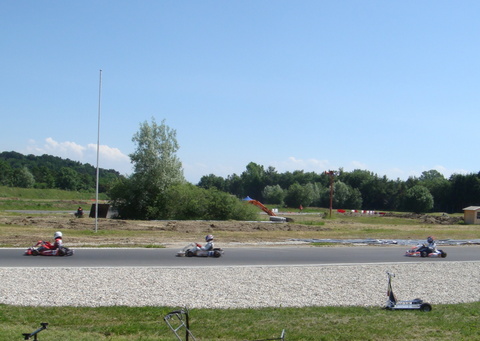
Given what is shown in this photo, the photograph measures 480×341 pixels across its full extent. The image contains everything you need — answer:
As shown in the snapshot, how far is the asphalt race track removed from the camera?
1833 centimetres

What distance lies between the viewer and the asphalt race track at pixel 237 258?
18331 mm

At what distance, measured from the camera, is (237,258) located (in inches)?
834

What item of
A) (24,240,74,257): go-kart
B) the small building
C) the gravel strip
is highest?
the small building

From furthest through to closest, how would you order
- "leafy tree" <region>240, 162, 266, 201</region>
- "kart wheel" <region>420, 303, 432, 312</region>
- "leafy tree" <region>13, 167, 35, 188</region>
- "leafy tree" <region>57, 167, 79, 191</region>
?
"leafy tree" <region>240, 162, 266, 201</region> < "leafy tree" <region>57, 167, 79, 191</region> < "leafy tree" <region>13, 167, 35, 188</region> < "kart wheel" <region>420, 303, 432, 312</region>

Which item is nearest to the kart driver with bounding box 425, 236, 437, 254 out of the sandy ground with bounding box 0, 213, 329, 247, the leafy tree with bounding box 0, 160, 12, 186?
the sandy ground with bounding box 0, 213, 329, 247

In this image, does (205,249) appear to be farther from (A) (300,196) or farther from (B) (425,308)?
(A) (300,196)

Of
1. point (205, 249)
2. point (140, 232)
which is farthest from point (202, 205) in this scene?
point (205, 249)

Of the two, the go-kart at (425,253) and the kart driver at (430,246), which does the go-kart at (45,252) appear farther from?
the kart driver at (430,246)

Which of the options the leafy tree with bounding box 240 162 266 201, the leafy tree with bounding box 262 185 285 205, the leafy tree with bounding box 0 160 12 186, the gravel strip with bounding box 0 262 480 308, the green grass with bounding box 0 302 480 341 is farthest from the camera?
the leafy tree with bounding box 240 162 266 201

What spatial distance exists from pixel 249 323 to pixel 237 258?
37.3 ft

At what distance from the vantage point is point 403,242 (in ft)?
102

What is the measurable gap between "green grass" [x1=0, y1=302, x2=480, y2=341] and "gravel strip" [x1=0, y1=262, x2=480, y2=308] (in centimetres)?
88

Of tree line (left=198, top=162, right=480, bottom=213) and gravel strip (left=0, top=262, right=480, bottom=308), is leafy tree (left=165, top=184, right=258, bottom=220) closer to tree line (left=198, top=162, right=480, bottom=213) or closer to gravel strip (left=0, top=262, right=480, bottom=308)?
gravel strip (left=0, top=262, right=480, bottom=308)

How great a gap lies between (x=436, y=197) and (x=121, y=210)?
80990 mm
